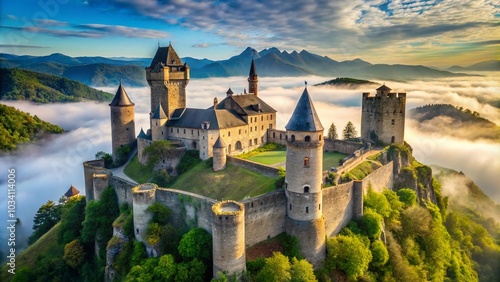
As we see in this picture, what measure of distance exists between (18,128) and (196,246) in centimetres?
5704

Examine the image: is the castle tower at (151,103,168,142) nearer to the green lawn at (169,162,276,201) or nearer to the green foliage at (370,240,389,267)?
the green lawn at (169,162,276,201)

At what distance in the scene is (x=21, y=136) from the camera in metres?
66.8

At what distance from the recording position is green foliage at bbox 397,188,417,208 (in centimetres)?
3673

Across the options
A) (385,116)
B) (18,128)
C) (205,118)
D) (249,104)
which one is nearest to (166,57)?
(205,118)

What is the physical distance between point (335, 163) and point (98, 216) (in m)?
23.4

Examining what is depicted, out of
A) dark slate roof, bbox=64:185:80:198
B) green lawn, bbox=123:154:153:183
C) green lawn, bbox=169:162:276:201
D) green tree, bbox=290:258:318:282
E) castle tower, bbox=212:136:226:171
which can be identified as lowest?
dark slate roof, bbox=64:185:80:198

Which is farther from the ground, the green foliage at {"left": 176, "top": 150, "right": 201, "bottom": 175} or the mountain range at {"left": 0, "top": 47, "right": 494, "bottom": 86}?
the mountain range at {"left": 0, "top": 47, "right": 494, "bottom": 86}

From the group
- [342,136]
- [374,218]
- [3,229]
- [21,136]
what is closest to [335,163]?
[374,218]

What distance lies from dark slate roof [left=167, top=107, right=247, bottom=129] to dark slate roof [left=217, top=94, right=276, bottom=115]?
1741mm

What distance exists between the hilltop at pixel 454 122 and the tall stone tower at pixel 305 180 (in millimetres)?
56159

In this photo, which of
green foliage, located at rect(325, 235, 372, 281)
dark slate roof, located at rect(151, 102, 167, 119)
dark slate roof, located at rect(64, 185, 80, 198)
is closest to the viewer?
green foliage, located at rect(325, 235, 372, 281)

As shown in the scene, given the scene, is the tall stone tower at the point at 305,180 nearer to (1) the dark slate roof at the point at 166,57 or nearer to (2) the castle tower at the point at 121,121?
(1) the dark slate roof at the point at 166,57

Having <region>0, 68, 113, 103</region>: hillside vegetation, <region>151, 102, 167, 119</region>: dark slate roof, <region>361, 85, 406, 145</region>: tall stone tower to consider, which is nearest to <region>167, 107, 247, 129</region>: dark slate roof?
<region>151, 102, 167, 119</region>: dark slate roof

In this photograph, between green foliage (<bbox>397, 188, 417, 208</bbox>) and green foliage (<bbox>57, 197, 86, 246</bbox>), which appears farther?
green foliage (<bbox>57, 197, 86, 246</bbox>)
